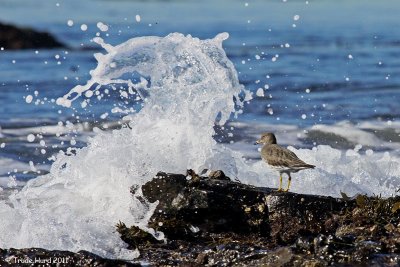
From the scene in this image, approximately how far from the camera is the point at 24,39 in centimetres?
2742

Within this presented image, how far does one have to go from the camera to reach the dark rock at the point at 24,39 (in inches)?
1073

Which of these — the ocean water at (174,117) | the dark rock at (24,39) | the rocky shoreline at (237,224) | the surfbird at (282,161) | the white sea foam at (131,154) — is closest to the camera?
the rocky shoreline at (237,224)

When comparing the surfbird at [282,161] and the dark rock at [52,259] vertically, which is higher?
the surfbird at [282,161]

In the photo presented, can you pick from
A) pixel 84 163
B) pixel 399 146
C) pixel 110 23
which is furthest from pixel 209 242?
pixel 110 23

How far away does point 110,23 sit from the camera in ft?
112

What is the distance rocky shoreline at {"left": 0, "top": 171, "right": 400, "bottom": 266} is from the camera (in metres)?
7.29

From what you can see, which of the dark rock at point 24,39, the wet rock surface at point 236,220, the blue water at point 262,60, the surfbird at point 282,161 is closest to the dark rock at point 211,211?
the wet rock surface at point 236,220

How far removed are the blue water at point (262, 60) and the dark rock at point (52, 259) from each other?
4.36m

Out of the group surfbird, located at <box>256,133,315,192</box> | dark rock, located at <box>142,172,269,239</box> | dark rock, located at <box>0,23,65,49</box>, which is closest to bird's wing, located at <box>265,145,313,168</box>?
surfbird, located at <box>256,133,315,192</box>

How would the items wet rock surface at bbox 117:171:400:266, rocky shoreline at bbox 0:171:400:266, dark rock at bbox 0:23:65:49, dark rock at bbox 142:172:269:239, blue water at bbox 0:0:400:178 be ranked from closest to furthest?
rocky shoreline at bbox 0:171:400:266, wet rock surface at bbox 117:171:400:266, dark rock at bbox 142:172:269:239, blue water at bbox 0:0:400:178, dark rock at bbox 0:23:65:49

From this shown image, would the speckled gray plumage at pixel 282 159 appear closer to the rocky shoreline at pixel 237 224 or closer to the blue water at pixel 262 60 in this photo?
the rocky shoreline at pixel 237 224

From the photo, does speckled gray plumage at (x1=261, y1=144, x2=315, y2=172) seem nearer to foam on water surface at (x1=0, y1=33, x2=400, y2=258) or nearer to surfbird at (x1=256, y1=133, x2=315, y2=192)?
surfbird at (x1=256, y1=133, x2=315, y2=192)

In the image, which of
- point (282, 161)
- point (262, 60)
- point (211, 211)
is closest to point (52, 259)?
point (211, 211)

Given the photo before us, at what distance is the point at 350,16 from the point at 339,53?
11377 mm
